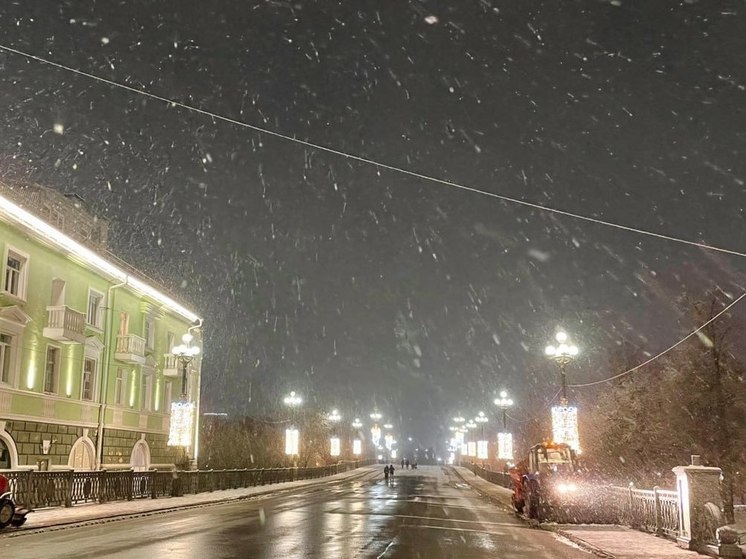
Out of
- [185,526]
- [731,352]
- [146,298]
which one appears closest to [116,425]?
[146,298]

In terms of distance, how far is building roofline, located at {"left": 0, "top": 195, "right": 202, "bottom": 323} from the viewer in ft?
87.1

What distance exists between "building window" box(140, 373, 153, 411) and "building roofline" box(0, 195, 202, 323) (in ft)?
14.4

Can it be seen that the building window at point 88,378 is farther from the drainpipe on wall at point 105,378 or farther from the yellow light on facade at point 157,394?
the yellow light on facade at point 157,394

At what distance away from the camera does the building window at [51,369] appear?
29656 mm

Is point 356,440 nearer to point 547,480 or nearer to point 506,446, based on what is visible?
point 506,446

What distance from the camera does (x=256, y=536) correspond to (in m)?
16.1

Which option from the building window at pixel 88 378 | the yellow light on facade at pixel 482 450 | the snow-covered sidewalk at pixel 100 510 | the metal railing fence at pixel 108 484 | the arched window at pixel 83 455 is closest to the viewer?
the snow-covered sidewalk at pixel 100 510

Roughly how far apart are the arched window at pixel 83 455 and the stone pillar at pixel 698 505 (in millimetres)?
24652

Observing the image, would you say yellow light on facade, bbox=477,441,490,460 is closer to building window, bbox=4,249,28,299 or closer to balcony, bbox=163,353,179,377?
balcony, bbox=163,353,179,377

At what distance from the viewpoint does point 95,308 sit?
34.5 metres

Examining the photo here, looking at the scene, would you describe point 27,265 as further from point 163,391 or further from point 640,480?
point 640,480

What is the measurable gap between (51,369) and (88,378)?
3267 mm

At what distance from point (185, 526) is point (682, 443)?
24.2 metres

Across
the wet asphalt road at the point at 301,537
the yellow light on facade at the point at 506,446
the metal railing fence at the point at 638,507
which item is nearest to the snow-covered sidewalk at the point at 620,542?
the metal railing fence at the point at 638,507
